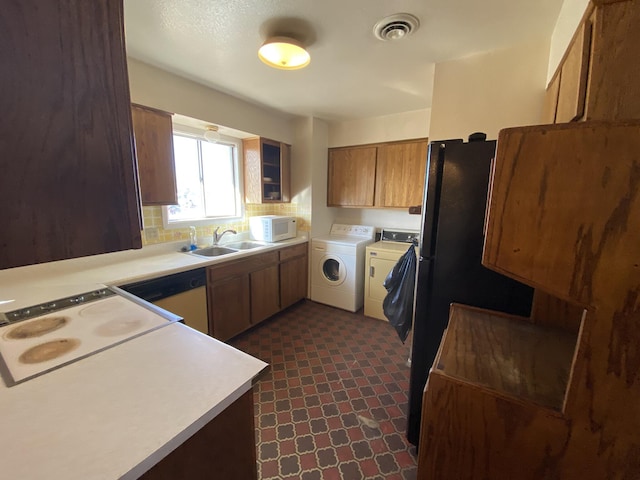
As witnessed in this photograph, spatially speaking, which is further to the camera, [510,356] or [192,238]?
[192,238]

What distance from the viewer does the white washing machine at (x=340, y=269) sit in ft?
10.5

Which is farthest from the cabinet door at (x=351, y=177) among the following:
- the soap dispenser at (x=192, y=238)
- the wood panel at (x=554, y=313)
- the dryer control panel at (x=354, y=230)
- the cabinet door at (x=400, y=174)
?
the wood panel at (x=554, y=313)

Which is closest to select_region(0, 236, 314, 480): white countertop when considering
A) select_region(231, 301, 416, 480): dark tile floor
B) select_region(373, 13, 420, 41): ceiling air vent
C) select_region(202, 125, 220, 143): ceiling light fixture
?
select_region(231, 301, 416, 480): dark tile floor

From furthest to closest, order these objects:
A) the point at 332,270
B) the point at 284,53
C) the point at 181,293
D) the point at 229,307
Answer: the point at 332,270 < the point at 229,307 < the point at 181,293 < the point at 284,53

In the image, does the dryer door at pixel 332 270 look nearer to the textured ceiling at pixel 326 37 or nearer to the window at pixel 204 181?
the window at pixel 204 181

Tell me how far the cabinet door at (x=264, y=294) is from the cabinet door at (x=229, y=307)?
3.1 inches

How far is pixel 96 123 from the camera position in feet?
1.70

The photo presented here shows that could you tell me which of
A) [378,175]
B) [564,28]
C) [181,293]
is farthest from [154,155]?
[564,28]

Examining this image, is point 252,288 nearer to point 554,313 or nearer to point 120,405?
point 120,405

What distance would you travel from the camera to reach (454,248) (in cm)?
133

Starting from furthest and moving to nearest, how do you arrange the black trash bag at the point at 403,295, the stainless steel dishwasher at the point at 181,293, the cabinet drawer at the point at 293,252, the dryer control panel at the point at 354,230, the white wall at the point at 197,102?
the dryer control panel at the point at 354,230
the cabinet drawer at the point at 293,252
the black trash bag at the point at 403,295
the white wall at the point at 197,102
the stainless steel dishwasher at the point at 181,293

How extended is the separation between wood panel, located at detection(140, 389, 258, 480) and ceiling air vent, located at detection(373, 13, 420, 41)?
1.92m

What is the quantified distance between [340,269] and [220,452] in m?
2.58

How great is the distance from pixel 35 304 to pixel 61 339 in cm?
50
